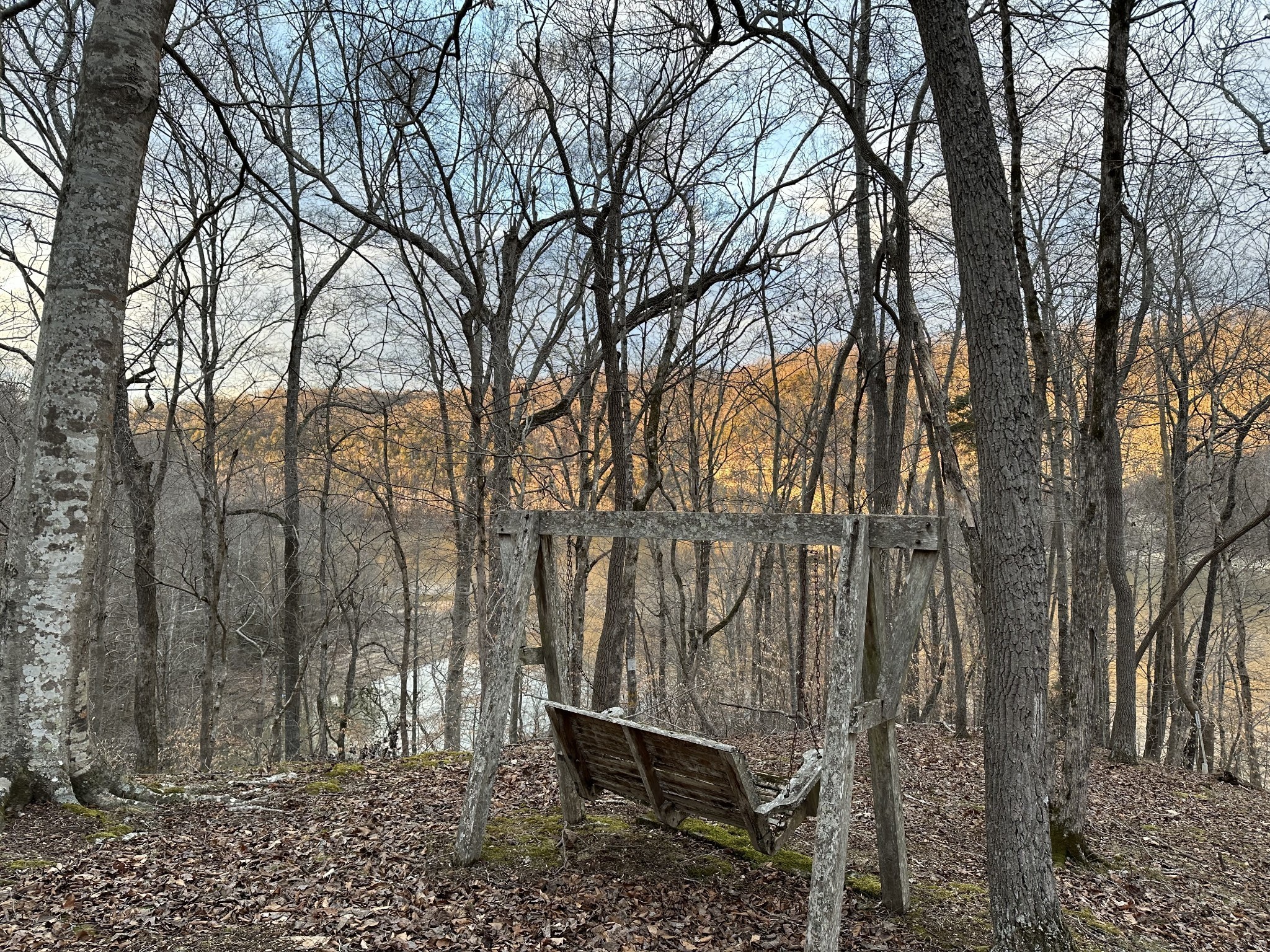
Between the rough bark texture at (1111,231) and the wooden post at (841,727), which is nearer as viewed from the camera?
the wooden post at (841,727)

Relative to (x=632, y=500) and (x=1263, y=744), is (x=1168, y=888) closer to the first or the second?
(x=632, y=500)

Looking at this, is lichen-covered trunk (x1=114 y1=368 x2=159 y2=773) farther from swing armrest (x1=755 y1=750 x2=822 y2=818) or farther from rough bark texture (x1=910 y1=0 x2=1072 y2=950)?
rough bark texture (x1=910 y1=0 x2=1072 y2=950)

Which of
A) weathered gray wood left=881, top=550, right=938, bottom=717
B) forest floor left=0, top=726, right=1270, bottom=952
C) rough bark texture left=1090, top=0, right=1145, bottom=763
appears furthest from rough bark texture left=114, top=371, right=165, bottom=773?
rough bark texture left=1090, top=0, right=1145, bottom=763

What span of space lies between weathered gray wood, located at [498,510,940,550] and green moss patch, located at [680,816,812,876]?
1.91 meters

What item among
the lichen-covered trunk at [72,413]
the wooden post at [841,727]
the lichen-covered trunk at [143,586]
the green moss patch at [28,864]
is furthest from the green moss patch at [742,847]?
the lichen-covered trunk at [143,586]

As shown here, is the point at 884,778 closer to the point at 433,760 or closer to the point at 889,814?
the point at 889,814

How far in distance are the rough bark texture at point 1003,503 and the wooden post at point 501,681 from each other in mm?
2602

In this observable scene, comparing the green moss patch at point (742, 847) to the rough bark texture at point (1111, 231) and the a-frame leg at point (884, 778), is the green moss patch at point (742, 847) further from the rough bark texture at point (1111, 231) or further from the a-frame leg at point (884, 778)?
the rough bark texture at point (1111, 231)

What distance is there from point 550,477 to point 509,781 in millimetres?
4829

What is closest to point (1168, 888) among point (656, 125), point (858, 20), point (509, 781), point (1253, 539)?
point (509, 781)

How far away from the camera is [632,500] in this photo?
25.6 feet

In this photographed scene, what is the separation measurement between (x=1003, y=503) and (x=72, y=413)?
529 centimetres

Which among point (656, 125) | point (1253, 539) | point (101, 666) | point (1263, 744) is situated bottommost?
point (1263, 744)

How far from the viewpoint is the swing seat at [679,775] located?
363 cm
